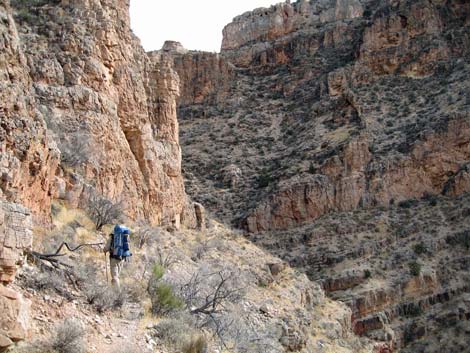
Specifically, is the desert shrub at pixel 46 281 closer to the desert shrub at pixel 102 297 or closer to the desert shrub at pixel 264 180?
the desert shrub at pixel 102 297

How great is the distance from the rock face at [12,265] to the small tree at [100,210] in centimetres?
448

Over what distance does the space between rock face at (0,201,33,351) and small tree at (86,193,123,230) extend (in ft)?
14.7

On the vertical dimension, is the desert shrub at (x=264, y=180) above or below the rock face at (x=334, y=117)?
below

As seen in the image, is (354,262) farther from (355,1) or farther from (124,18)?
(355,1)

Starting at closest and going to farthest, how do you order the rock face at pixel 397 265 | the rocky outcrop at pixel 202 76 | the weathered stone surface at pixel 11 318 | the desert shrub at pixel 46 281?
the weathered stone surface at pixel 11 318 → the desert shrub at pixel 46 281 → the rock face at pixel 397 265 → the rocky outcrop at pixel 202 76

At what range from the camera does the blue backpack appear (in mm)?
9016

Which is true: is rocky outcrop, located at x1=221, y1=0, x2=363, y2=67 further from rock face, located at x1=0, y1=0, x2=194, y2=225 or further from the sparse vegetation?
the sparse vegetation

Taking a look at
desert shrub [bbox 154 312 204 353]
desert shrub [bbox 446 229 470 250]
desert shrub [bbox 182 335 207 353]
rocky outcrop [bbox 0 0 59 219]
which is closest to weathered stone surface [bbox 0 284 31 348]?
rocky outcrop [bbox 0 0 59 219]

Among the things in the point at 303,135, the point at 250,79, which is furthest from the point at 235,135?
the point at 250,79

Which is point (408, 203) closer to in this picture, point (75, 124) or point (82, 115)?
point (82, 115)

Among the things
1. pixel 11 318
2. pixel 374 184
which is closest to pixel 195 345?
pixel 11 318

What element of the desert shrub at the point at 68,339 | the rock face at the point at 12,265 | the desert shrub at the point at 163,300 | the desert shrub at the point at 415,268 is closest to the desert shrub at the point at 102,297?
the desert shrub at the point at 163,300

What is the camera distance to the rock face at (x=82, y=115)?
30.4ft

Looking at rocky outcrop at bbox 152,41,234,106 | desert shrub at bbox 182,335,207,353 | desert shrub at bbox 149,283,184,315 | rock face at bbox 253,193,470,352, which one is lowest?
rock face at bbox 253,193,470,352
